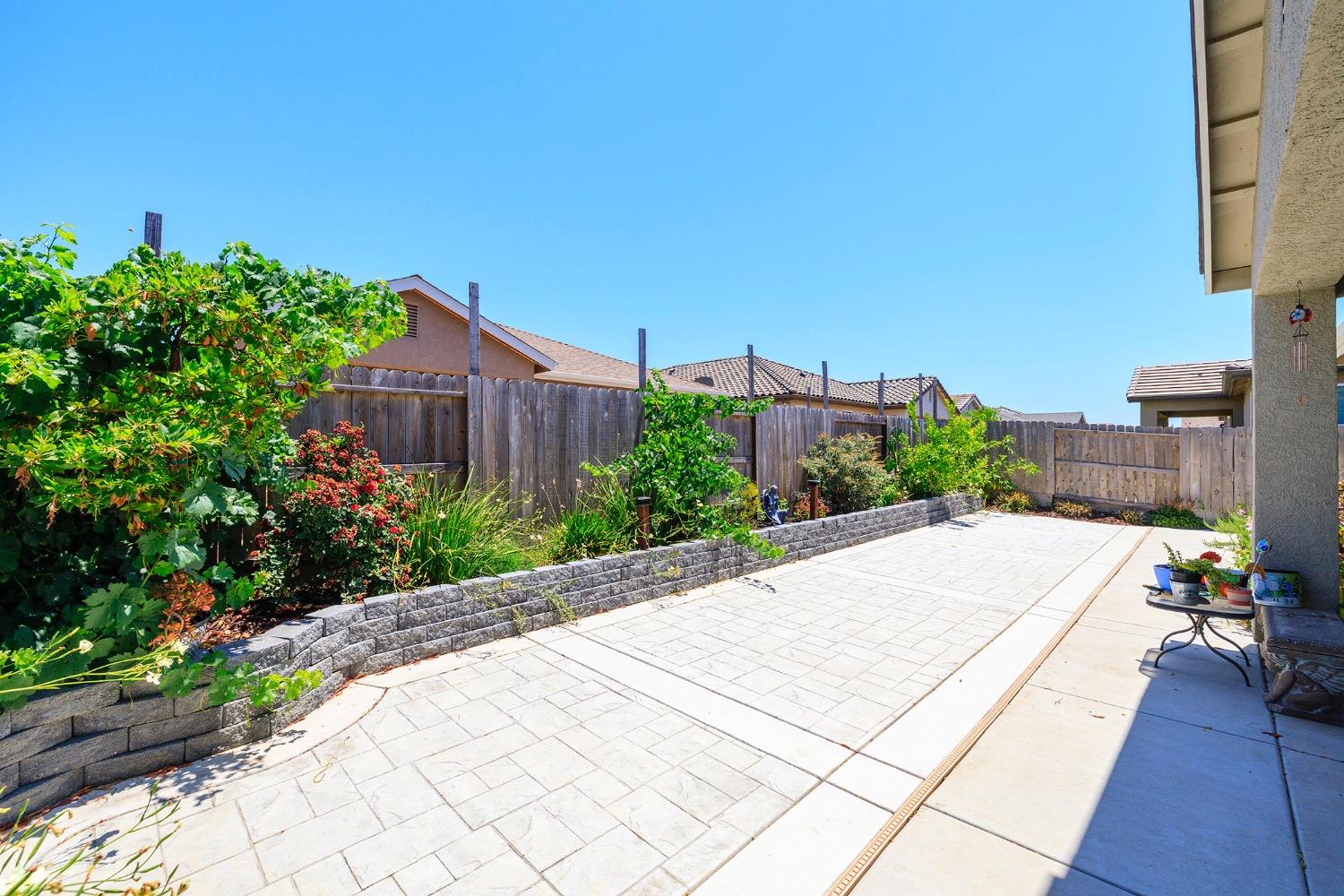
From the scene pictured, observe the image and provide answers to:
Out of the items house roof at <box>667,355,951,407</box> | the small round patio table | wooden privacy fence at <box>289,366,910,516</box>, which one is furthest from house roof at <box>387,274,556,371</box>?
the small round patio table

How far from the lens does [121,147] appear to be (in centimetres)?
502

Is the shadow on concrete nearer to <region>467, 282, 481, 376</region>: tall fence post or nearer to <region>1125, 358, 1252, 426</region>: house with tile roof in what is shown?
<region>467, 282, 481, 376</region>: tall fence post

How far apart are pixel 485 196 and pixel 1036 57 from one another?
8426 mm

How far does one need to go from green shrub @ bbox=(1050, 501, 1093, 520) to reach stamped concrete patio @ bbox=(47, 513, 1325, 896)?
8.13 m

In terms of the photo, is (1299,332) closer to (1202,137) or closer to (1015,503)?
(1202,137)

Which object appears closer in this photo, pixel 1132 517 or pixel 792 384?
pixel 1132 517

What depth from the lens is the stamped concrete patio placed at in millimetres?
2025

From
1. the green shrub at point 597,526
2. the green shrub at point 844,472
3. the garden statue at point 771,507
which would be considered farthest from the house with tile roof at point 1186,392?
the green shrub at point 597,526

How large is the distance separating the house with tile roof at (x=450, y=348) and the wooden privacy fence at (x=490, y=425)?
4625 millimetres

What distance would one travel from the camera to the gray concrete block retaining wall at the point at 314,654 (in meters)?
2.34

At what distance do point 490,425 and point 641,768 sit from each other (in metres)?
3.57

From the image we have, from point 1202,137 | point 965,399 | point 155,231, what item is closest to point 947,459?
point 1202,137

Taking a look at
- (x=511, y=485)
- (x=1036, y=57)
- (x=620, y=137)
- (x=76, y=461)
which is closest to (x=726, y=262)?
(x=620, y=137)

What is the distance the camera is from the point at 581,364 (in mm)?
15586
